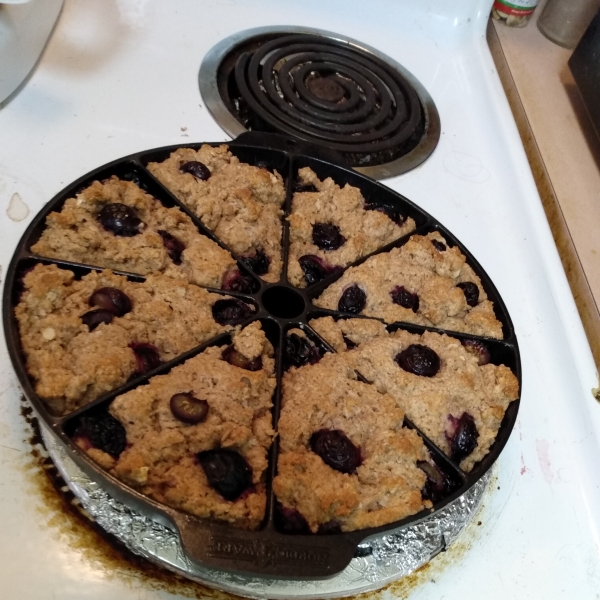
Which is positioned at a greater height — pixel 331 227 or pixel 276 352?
pixel 331 227

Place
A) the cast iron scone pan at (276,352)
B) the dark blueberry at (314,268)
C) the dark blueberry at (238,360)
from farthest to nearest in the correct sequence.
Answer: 1. the dark blueberry at (314,268)
2. the dark blueberry at (238,360)
3. the cast iron scone pan at (276,352)

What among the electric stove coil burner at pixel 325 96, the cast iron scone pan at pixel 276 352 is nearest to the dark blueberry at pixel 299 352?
the cast iron scone pan at pixel 276 352

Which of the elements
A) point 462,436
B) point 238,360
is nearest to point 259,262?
point 238,360

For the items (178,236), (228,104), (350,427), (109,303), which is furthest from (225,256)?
(228,104)

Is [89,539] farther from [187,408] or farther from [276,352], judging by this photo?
[276,352]

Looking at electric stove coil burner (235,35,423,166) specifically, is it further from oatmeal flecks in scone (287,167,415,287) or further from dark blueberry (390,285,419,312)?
dark blueberry (390,285,419,312)

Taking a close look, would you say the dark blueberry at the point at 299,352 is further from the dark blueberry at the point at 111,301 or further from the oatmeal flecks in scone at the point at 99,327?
the dark blueberry at the point at 111,301
